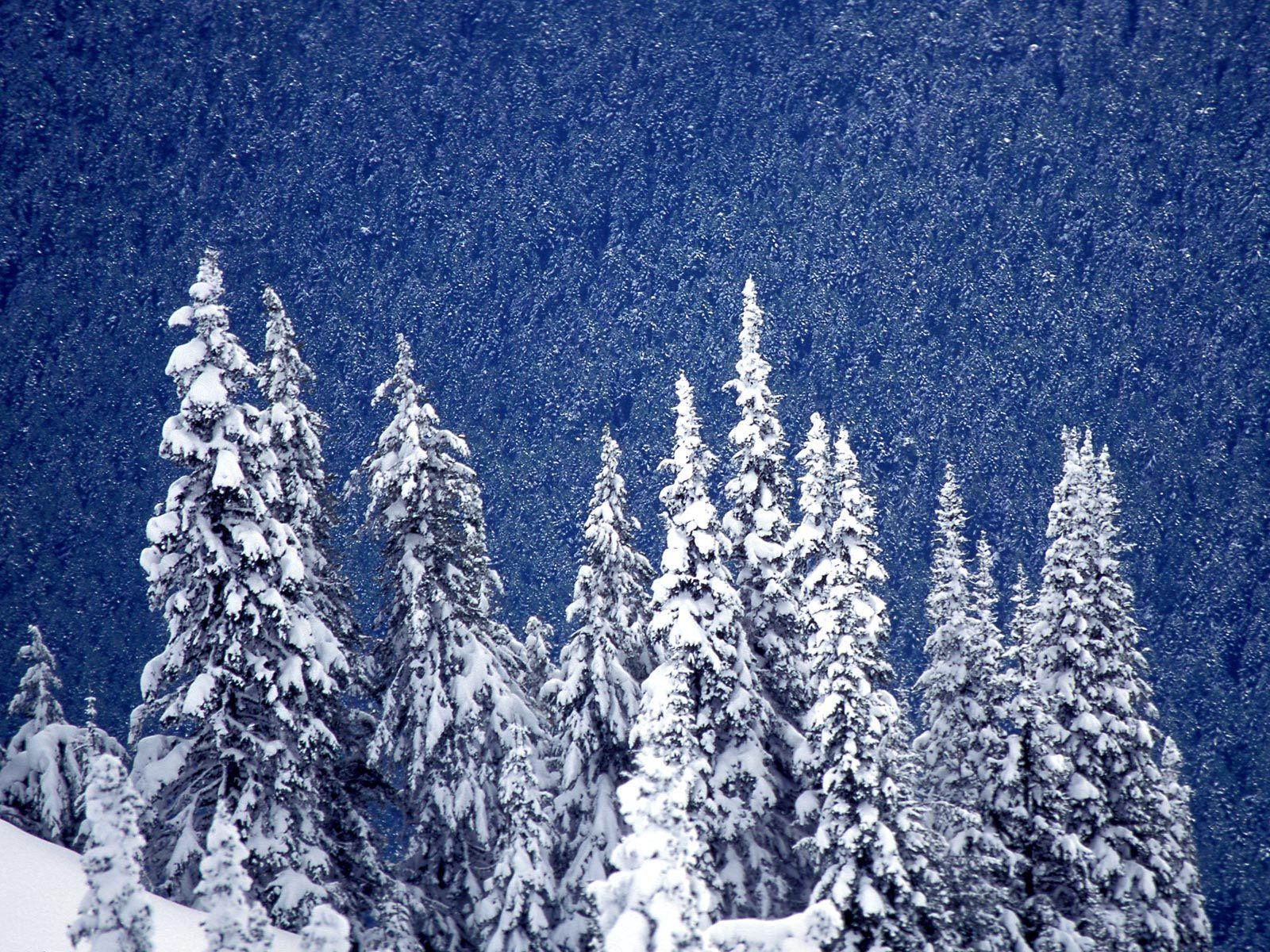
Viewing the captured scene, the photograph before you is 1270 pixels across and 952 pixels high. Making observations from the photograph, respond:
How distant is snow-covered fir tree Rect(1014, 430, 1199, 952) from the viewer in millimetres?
23609

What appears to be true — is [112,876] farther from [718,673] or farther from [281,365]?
[281,365]

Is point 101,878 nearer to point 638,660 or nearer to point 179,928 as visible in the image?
point 179,928

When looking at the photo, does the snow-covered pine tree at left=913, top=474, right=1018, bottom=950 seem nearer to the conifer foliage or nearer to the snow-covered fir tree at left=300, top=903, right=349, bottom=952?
the conifer foliage

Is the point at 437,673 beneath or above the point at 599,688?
above

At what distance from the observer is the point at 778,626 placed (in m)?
22.2

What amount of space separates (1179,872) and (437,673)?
18872mm

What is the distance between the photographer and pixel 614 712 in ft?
75.7

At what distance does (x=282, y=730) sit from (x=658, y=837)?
1051 centimetres

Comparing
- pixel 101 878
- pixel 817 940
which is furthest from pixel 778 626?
pixel 101 878

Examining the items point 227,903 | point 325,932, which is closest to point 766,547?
point 325,932

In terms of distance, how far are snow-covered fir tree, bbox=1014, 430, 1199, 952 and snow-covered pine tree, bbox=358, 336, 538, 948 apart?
11.0 meters

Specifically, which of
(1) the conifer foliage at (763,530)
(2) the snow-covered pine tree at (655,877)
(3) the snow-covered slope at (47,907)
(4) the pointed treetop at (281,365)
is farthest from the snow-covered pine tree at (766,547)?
(3) the snow-covered slope at (47,907)

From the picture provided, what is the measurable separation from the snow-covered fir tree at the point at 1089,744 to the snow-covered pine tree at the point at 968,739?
704 mm

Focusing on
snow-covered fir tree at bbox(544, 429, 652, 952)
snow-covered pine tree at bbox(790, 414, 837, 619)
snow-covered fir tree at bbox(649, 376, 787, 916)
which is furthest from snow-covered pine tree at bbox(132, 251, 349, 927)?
snow-covered pine tree at bbox(790, 414, 837, 619)
